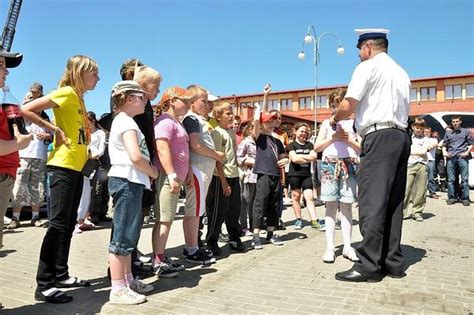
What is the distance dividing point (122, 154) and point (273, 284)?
5.99ft

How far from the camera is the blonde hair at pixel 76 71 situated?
389 centimetres

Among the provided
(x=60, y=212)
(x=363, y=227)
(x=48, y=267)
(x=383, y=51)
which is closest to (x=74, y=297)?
(x=48, y=267)

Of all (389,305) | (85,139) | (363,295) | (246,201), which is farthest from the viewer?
(246,201)

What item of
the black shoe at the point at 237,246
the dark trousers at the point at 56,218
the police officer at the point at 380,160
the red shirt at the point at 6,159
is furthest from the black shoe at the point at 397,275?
the red shirt at the point at 6,159

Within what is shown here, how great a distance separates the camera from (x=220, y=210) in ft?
18.3

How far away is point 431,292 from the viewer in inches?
145

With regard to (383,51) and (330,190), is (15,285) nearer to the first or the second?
(330,190)

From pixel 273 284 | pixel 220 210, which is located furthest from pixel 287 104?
pixel 273 284

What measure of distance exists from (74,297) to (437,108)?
43869mm

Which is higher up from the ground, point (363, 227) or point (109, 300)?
point (363, 227)

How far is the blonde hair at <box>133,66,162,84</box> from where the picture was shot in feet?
13.6

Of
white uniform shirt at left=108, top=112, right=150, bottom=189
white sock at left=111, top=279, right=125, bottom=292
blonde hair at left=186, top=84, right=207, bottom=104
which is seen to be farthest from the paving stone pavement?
blonde hair at left=186, top=84, right=207, bottom=104

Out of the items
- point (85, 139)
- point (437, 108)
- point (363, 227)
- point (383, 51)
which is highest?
point (437, 108)

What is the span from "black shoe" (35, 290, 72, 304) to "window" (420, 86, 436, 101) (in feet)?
153
